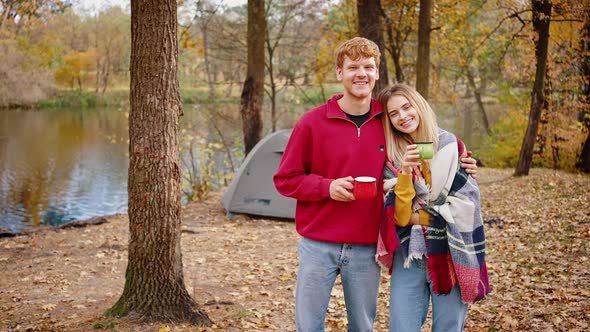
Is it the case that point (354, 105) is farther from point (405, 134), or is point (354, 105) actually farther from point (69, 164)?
point (69, 164)

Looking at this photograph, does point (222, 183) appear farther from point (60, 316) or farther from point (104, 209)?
point (60, 316)

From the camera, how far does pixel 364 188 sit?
95.7 inches

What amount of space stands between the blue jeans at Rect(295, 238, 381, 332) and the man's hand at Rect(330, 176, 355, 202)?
29 cm

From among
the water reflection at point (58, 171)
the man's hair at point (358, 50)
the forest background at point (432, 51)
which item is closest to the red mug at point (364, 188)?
the man's hair at point (358, 50)

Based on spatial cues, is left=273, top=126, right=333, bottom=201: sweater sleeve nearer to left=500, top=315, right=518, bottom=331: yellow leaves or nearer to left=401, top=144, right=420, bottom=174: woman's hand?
left=401, top=144, right=420, bottom=174: woman's hand

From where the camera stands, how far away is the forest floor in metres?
4.29

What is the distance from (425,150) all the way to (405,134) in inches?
11.5

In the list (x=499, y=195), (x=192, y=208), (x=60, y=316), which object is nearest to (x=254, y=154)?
(x=192, y=208)

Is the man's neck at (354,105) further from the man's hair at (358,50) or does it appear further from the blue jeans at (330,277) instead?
the blue jeans at (330,277)

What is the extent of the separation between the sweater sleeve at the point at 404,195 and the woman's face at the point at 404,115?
0.87 feet

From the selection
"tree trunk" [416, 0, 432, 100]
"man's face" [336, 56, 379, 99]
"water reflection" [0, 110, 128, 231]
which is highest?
"tree trunk" [416, 0, 432, 100]

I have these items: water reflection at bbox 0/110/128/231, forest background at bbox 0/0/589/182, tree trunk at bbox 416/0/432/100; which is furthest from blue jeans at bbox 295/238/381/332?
water reflection at bbox 0/110/128/231

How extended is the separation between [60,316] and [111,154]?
16.3m

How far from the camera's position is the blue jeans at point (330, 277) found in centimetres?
267
